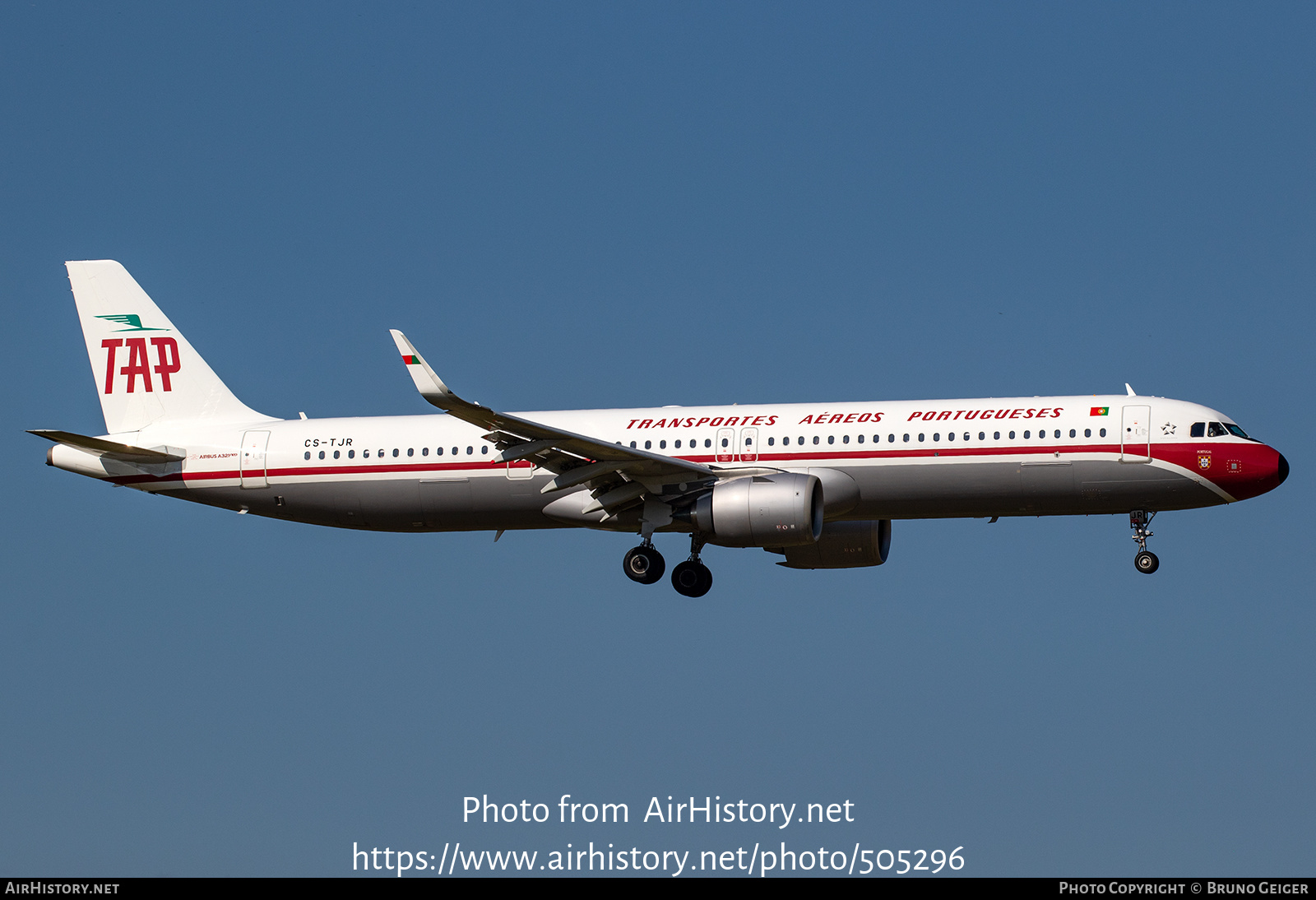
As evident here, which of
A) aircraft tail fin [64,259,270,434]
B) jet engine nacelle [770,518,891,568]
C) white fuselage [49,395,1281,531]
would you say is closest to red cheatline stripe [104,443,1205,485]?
white fuselage [49,395,1281,531]

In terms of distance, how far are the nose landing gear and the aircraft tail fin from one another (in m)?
12.4

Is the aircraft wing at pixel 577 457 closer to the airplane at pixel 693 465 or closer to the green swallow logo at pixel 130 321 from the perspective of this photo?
the airplane at pixel 693 465

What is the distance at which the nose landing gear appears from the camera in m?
46.1

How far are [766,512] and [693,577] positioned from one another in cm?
386

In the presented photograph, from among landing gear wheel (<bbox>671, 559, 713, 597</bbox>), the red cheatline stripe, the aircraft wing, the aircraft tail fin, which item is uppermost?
the aircraft tail fin

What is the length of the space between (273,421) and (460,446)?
622 cm

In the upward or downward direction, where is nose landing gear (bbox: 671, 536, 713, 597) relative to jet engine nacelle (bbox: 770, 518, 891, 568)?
downward

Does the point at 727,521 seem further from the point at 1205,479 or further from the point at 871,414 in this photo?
the point at 1205,479

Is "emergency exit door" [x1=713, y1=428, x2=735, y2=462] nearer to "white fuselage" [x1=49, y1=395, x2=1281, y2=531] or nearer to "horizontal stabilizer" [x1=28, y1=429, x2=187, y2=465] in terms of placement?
"white fuselage" [x1=49, y1=395, x2=1281, y2=531]

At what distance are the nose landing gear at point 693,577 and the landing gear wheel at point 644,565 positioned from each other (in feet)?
1.52

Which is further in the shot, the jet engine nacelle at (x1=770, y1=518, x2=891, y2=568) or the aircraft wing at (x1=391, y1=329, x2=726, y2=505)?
the jet engine nacelle at (x1=770, y1=518, x2=891, y2=568)

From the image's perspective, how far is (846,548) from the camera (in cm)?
4850

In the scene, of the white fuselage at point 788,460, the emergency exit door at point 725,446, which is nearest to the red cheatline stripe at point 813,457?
the white fuselage at point 788,460

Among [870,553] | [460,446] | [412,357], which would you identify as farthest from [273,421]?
[870,553]
